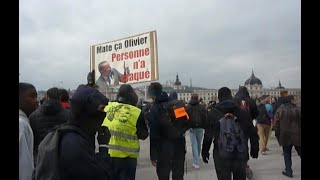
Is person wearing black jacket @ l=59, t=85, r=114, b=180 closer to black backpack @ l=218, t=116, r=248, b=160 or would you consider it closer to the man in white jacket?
the man in white jacket

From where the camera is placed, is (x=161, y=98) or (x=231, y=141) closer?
(x=231, y=141)

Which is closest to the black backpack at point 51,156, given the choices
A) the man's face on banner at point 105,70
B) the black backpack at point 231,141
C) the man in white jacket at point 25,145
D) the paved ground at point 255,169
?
the man in white jacket at point 25,145

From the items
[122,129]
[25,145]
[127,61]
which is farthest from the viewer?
[127,61]

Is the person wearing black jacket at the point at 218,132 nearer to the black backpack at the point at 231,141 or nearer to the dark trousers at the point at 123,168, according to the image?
the black backpack at the point at 231,141

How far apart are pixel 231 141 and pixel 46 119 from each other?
2488 millimetres

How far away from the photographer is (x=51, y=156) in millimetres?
2156

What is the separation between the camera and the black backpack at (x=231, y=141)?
4992 mm

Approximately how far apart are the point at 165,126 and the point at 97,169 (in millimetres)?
3382

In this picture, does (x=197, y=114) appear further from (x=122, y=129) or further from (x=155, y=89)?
(x=122, y=129)

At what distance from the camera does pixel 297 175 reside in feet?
24.7

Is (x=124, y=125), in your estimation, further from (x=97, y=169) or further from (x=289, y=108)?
(x=289, y=108)

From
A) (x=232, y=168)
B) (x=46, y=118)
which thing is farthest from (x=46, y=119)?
(x=232, y=168)

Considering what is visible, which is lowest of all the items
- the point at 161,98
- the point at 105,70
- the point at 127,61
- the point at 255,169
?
the point at 255,169
